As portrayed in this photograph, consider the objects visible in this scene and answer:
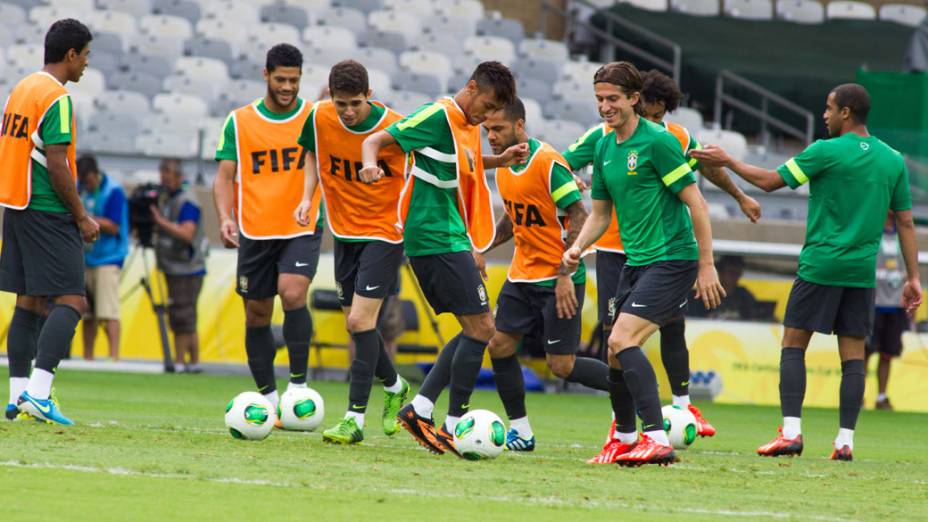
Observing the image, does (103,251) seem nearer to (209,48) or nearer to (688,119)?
(209,48)

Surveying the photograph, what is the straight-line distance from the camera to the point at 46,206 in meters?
8.85

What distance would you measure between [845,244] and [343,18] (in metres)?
16.1

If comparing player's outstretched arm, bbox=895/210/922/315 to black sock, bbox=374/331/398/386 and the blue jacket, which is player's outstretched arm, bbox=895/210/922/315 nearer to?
black sock, bbox=374/331/398/386

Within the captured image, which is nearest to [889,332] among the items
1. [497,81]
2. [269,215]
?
[269,215]

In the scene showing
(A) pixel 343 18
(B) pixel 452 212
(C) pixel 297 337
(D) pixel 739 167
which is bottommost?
(C) pixel 297 337

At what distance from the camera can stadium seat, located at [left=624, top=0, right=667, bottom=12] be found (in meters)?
26.6

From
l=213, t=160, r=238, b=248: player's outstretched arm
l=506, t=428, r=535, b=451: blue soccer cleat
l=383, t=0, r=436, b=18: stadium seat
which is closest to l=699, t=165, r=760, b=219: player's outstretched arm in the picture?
l=506, t=428, r=535, b=451: blue soccer cleat

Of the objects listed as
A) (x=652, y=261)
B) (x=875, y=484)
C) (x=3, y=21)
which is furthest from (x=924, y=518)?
(x=3, y=21)

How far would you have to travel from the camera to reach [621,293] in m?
8.48

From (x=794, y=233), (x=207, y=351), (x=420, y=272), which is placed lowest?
(x=207, y=351)

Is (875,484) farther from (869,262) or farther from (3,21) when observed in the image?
(3,21)

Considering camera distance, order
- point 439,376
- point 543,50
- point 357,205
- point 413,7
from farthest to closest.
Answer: point 413,7 < point 543,50 < point 357,205 < point 439,376

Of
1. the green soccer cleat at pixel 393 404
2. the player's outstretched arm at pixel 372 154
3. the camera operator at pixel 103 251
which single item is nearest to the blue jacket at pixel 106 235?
the camera operator at pixel 103 251

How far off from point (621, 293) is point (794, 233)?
35.6 feet
